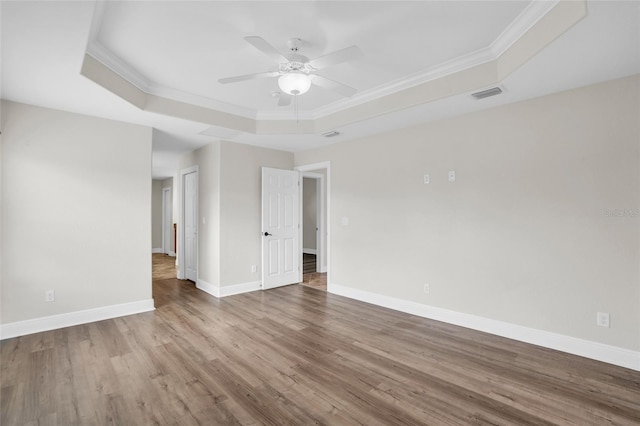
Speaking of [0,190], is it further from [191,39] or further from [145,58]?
[191,39]

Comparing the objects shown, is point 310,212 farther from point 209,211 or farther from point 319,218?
point 209,211

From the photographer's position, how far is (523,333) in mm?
3184

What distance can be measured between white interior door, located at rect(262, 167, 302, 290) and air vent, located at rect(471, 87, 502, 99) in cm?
340

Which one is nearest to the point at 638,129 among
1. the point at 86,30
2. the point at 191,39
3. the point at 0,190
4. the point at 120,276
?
the point at 191,39

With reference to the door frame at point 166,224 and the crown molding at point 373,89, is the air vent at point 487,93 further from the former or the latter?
the door frame at point 166,224

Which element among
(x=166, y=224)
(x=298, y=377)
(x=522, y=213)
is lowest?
(x=298, y=377)

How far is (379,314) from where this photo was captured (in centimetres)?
409

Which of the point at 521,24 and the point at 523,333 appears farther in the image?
the point at 523,333

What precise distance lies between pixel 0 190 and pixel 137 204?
129 cm

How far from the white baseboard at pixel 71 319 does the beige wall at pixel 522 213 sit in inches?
127

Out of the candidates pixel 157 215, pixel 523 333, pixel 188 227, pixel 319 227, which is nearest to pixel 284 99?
pixel 523 333

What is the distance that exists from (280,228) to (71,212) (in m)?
2.96

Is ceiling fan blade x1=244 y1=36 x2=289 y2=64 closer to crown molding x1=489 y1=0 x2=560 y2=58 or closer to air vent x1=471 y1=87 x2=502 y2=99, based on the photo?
crown molding x1=489 y1=0 x2=560 y2=58

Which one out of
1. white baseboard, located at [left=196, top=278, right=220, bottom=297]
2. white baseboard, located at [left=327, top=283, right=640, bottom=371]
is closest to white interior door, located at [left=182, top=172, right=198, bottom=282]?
white baseboard, located at [left=196, top=278, right=220, bottom=297]
